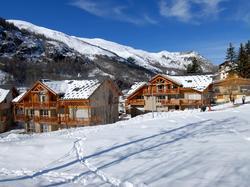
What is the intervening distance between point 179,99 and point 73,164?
4330cm

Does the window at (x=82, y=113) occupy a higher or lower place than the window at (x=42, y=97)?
lower

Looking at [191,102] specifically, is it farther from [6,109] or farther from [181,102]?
[6,109]

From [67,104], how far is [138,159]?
1403 inches

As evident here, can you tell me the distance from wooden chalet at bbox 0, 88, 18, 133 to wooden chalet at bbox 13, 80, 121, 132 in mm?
3704

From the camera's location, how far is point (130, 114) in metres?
71.4

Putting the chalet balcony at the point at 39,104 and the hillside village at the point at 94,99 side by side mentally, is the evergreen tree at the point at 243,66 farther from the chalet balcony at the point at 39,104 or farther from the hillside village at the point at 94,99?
the chalet balcony at the point at 39,104

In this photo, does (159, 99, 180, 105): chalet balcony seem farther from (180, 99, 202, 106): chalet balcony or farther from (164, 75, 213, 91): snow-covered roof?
(164, 75, 213, 91): snow-covered roof

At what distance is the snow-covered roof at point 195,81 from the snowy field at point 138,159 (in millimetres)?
31029

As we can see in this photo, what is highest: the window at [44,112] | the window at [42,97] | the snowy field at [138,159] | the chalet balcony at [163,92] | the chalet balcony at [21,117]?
the chalet balcony at [163,92]

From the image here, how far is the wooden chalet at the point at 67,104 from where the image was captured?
54.7 metres

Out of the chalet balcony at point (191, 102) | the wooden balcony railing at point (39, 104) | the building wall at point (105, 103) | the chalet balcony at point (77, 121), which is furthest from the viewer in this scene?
the chalet balcony at point (191, 102)

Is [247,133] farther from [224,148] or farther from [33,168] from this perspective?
[33,168]

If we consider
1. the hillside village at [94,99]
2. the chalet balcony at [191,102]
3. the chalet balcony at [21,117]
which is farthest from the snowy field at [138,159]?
the chalet balcony at [21,117]

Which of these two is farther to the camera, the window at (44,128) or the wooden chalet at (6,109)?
the wooden chalet at (6,109)
